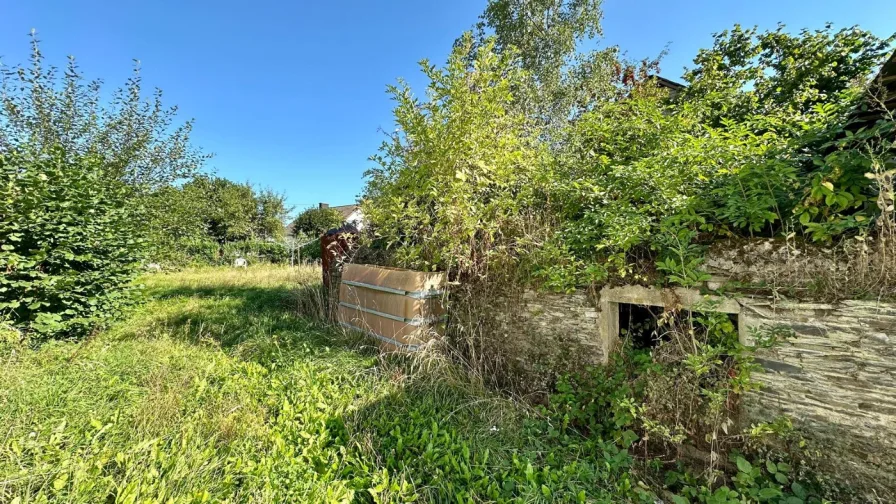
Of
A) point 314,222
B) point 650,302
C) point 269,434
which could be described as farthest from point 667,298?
point 314,222

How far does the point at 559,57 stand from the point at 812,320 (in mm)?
10067

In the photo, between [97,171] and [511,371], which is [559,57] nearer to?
[511,371]

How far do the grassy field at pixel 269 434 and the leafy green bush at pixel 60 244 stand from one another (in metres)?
0.70

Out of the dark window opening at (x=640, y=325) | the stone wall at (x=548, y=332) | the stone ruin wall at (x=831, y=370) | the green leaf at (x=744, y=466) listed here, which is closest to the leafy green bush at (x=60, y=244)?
the stone wall at (x=548, y=332)

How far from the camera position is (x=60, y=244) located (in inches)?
174

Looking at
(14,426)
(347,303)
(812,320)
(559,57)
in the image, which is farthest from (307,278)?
(559,57)

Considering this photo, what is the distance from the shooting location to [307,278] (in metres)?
7.64

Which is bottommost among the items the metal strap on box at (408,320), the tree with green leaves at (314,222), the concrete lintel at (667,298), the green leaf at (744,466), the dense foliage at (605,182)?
the green leaf at (744,466)

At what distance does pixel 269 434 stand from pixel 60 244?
439cm

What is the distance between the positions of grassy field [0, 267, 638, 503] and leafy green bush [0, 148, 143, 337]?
27.4 inches

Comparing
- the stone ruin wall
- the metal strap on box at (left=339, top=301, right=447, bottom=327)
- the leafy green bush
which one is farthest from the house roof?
the leafy green bush

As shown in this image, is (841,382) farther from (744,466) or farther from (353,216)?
(353,216)

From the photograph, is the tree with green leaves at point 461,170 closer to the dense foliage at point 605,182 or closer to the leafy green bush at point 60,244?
the dense foliage at point 605,182

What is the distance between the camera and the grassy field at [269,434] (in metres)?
2.07
